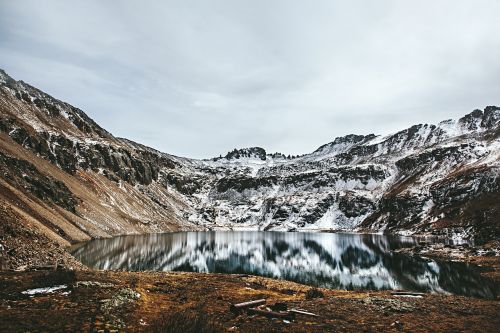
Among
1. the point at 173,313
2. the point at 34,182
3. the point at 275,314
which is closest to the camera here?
the point at 173,313

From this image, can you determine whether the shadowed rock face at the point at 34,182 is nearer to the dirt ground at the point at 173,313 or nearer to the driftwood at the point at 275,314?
the dirt ground at the point at 173,313

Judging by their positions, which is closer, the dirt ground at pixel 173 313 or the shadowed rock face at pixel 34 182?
the dirt ground at pixel 173 313

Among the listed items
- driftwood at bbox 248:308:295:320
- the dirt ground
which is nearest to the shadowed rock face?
the dirt ground

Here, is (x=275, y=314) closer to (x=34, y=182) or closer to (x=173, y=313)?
(x=173, y=313)

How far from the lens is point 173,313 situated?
58.7ft

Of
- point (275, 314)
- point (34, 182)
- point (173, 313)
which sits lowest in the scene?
point (275, 314)

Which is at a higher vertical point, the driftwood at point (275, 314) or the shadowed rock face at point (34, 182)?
the shadowed rock face at point (34, 182)

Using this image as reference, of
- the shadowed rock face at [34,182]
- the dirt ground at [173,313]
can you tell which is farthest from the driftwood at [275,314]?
the shadowed rock face at [34,182]

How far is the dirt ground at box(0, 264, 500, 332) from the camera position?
14617mm

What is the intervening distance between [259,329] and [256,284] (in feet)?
77.2

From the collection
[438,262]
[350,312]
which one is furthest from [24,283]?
[438,262]

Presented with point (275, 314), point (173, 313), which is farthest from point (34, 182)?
point (275, 314)

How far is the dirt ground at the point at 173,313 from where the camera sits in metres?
14.6

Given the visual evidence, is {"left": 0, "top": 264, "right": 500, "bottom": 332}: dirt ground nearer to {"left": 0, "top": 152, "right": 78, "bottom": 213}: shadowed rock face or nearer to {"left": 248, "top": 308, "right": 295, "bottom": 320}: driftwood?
{"left": 248, "top": 308, "right": 295, "bottom": 320}: driftwood
